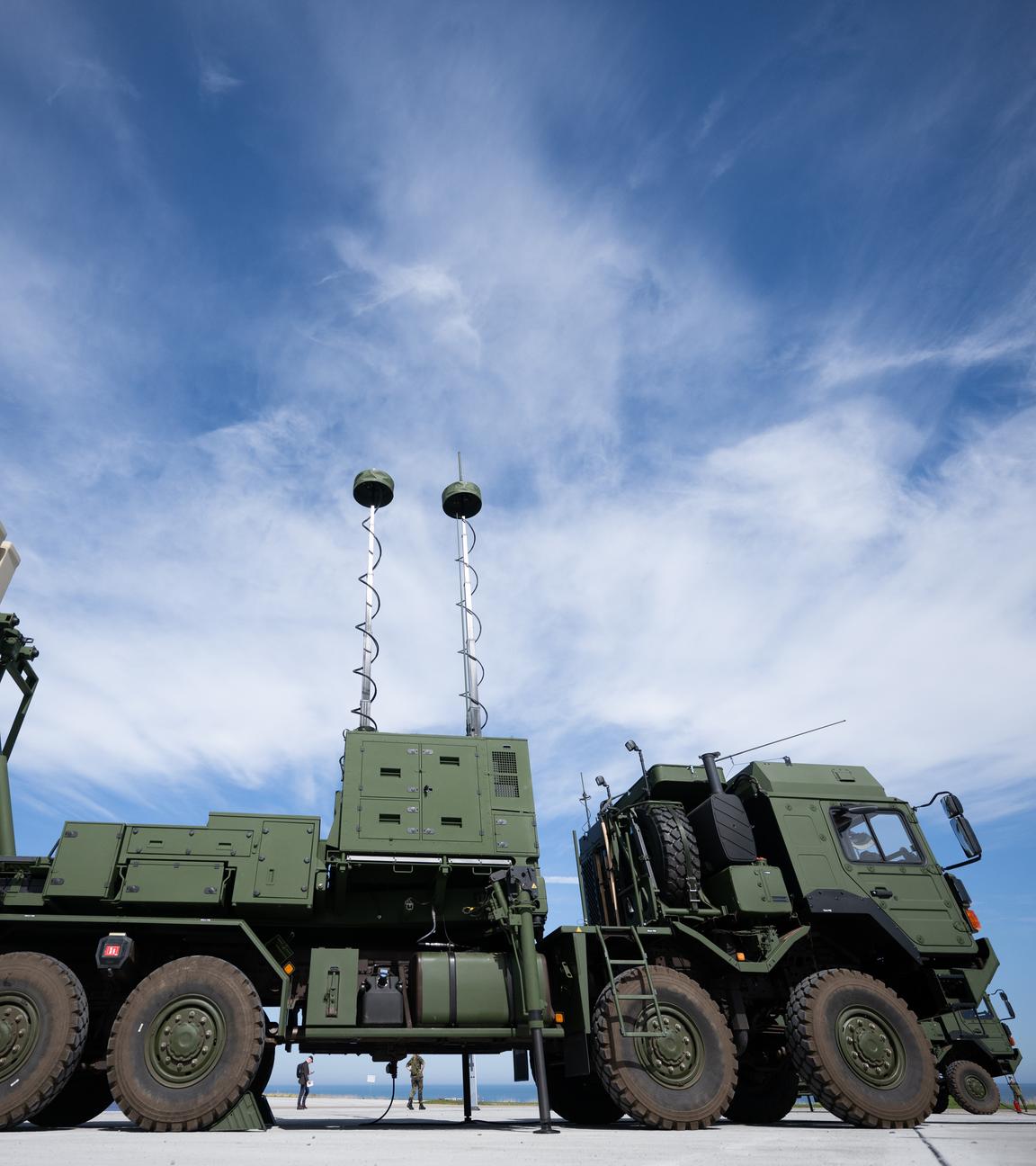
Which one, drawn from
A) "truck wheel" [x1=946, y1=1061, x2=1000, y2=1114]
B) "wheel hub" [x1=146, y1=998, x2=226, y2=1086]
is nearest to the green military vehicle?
"wheel hub" [x1=146, y1=998, x2=226, y2=1086]

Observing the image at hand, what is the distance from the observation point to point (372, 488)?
41.8 ft

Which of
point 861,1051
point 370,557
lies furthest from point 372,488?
point 861,1051

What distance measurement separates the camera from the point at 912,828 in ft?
32.0

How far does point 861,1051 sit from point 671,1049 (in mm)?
2090

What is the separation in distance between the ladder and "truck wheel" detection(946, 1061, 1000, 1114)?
21.7ft

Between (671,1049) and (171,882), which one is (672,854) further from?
(171,882)

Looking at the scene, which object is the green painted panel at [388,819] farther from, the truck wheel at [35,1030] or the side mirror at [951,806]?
the side mirror at [951,806]

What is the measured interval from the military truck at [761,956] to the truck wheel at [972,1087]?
836 millimetres

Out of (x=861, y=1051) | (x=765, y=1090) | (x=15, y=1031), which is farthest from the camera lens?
(x=765, y=1090)

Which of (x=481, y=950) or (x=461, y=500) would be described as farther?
(x=461, y=500)

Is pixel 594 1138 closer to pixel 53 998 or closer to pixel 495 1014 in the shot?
pixel 495 1014

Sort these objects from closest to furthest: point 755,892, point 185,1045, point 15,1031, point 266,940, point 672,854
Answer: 1. point 15,1031
2. point 185,1045
3. point 266,940
4. point 755,892
5. point 672,854

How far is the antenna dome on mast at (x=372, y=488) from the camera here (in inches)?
500

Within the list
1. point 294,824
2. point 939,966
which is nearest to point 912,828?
point 939,966
